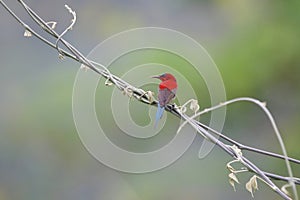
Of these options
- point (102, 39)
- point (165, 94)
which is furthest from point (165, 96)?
point (102, 39)

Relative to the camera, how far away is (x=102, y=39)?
A: 3.10 meters

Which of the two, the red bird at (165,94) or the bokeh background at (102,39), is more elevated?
the bokeh background at (102,39)

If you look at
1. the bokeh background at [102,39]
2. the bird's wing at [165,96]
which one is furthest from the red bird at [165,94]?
the bokeh background at [102,39]

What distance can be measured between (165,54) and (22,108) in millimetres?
896

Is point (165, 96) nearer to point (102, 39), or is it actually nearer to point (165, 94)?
point (165, 94)

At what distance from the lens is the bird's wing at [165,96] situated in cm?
76

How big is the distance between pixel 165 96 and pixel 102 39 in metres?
2.37

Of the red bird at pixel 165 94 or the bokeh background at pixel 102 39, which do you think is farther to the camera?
the bokeh background at pixel 102 39

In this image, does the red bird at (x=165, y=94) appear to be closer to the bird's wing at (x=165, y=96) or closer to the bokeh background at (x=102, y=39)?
the bird's wing at (x=165, y=96)

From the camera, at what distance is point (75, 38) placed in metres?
3.03

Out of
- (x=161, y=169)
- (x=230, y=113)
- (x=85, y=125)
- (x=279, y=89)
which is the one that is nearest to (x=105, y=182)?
(x=161, y=169)

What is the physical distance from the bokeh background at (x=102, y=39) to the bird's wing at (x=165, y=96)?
183cm

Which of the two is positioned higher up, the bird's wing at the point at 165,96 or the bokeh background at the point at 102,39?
the bokeh background at the point at 102,39

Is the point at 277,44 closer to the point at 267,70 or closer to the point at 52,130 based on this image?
the point at 267,70
